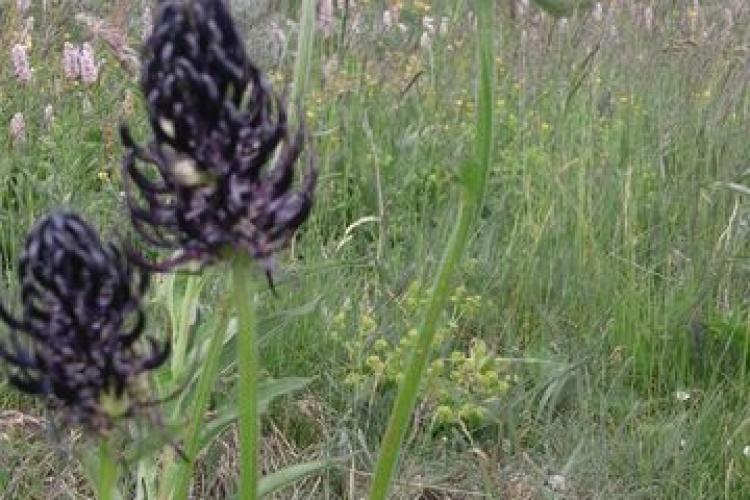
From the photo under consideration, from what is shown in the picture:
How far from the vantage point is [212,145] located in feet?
3.42

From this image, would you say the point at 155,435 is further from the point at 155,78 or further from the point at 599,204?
the point at 599,204

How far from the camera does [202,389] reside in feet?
4.92

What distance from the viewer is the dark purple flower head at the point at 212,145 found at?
104 centimetres

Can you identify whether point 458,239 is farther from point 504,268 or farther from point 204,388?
point 504,268

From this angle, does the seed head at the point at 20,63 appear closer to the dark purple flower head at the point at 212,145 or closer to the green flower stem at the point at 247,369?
the green flower stem at the point at 247,369

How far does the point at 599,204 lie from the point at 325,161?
82 centimetres

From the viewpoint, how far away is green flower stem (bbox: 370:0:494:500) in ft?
4.53

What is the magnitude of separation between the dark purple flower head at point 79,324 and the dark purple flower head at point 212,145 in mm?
56

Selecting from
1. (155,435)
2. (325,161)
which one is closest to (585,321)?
(325,161)

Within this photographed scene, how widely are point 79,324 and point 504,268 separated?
7.93 ft

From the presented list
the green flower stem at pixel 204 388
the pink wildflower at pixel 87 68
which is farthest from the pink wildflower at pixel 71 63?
the green flower stem at pixel 204 388

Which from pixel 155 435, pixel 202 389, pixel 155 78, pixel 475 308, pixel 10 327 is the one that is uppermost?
pixel 155 78

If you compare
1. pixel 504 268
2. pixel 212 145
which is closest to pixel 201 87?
pixel 212 145

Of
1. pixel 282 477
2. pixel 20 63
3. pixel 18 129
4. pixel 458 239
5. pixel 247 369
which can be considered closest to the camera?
pixel 247 369
